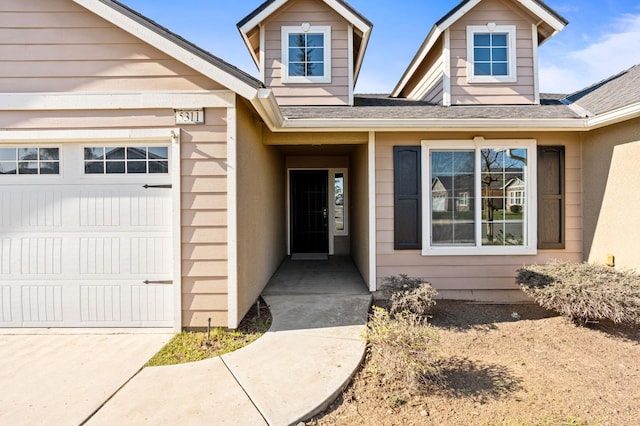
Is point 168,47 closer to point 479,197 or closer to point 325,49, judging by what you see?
point 325,49

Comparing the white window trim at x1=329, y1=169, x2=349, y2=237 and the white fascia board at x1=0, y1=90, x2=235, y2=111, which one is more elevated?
the white fascia board at x1=0, y1=90, x2=235, y2=111

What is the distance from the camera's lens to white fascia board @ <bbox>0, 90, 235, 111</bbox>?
139 inches

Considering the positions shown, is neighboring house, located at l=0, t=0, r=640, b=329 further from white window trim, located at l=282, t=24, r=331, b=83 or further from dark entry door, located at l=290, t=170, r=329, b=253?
dark entry door, located at l=290, t=170, r=329, b=253

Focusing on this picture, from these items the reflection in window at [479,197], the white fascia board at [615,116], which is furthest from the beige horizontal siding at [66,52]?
the white fascia board at [615,116]

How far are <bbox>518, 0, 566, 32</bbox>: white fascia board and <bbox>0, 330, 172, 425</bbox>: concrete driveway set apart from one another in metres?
7.57

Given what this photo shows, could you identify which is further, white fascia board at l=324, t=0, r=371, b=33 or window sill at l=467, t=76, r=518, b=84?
white fascia board at l=324, t=0, r=371, b=33

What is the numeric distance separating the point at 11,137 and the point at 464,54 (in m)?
6.76

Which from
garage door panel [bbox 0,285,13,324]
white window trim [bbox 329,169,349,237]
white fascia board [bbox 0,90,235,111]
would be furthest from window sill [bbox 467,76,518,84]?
garage door panel [bbox 0,285,13,324]

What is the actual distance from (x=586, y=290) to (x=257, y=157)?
4.63m

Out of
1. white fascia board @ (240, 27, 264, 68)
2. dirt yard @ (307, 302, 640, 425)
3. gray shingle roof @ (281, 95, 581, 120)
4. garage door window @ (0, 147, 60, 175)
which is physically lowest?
dirt yard @ (307, 302, 640, 425)

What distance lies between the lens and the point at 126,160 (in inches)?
147

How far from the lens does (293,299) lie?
4.62m

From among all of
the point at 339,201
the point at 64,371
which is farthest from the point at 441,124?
the point at 64,371

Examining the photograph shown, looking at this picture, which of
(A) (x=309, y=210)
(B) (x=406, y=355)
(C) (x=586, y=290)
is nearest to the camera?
(B) (x=406, y=355)
